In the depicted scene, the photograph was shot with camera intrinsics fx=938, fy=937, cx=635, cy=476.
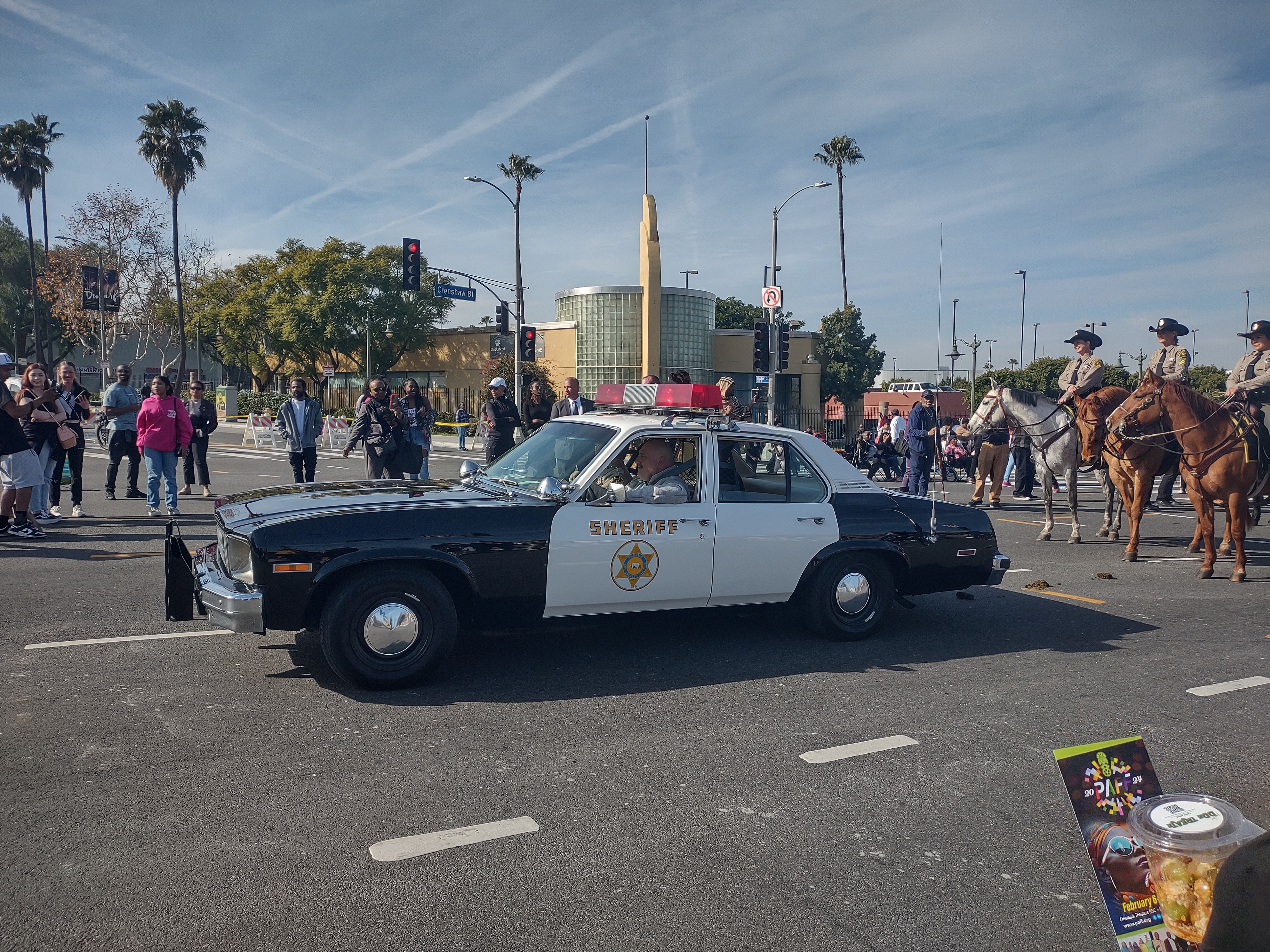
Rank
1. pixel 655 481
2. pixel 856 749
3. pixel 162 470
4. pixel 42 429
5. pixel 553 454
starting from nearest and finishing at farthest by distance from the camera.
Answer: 1. pixel 856 749
2. pixel 655 481
3. pixel 553 454
4. pixel 42 429
5. pixel 162 470

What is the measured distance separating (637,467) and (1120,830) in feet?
13.5

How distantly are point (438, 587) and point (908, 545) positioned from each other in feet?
11.0

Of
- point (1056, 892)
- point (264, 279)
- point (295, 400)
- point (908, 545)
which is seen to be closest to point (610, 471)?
point (908, 545)

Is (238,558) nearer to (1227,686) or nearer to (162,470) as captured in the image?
(1227,686)

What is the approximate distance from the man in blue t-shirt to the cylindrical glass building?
28492 millimetres

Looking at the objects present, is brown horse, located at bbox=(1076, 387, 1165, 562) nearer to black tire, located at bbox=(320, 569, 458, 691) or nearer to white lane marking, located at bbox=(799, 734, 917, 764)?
white lane marking, located at bbox=(799, 734, 917, 764)

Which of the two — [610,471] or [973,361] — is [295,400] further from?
[973,361]

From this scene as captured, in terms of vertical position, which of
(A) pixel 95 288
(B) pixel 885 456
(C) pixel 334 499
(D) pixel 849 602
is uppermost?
(A) pixel 95 288

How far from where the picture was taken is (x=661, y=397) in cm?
677

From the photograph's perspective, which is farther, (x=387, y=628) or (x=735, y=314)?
(x=735, y=314)

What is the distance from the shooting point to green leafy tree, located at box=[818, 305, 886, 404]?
47031mm

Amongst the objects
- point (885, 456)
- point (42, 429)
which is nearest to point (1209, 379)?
point (885, 456)

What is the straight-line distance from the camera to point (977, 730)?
16.2 ft

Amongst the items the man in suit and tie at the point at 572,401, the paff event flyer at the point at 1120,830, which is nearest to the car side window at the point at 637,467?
the paff event flyer at the point at 1120,830
